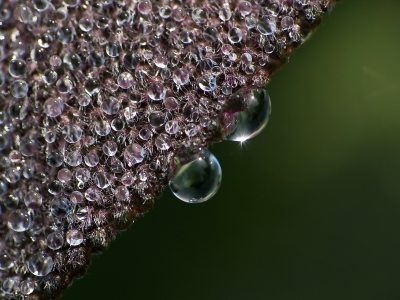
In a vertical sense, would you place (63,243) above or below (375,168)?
above

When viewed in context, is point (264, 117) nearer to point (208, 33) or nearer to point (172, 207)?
point (208, 33)

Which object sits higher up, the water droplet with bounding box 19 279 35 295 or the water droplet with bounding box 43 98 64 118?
the water droplet with bounding box 43 98 64 118

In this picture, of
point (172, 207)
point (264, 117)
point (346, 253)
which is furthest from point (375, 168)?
point (264, 117)
